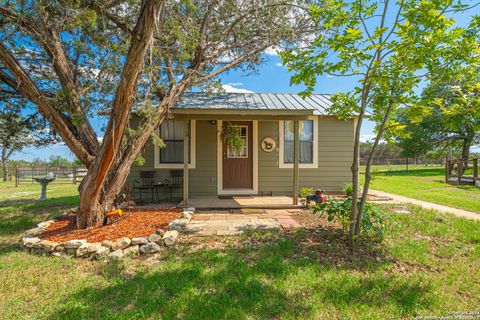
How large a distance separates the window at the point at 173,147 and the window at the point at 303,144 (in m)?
2.90

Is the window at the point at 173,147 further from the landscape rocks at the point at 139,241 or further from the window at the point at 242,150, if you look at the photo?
the landscape rocks at the point at 139,241

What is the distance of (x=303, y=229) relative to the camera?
4410mm

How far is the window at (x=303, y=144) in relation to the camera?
780 centimetres

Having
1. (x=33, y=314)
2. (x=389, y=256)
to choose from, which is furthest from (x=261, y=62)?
(x=33, y=314)

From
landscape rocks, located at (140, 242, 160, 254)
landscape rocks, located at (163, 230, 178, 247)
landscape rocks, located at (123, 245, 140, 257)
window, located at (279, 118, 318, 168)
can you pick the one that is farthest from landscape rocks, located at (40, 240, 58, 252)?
window, located at (279, 118, 318, 168)

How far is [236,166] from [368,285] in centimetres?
545

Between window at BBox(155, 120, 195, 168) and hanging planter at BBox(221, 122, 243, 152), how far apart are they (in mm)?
1006

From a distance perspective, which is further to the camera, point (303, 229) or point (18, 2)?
point (303, 229)

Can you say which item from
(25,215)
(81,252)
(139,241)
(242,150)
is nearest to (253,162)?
(242,150)

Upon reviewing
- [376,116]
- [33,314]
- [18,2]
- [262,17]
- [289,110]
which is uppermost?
[262,17]

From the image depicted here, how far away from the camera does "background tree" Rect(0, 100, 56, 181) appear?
18.5 feet

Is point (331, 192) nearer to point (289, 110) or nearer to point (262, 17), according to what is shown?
point (289, 110)

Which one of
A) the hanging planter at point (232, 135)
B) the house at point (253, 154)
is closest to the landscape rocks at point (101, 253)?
the house at point (253, 154)

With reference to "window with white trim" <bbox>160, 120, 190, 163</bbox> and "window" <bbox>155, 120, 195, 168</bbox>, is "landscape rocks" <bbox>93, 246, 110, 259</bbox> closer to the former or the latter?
"window" <bbox>155, 120, 195, 168</bbox>
